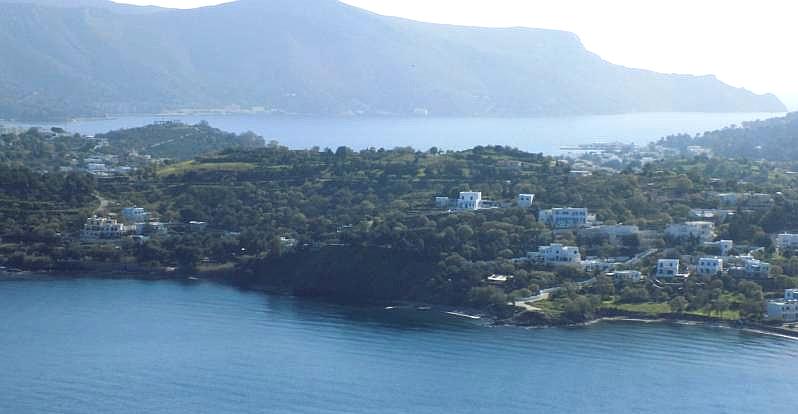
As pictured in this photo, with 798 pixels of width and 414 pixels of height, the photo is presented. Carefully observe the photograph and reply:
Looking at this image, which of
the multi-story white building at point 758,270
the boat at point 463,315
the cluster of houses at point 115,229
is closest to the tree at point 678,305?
the multi-story white building at point 758,270

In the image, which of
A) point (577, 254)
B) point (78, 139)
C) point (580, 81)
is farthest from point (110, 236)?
point (580, 81)

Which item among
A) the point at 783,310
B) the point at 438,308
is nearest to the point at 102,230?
the point at 438,308

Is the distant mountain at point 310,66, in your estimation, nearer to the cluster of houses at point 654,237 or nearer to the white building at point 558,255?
the cluster of houses at point 654,237

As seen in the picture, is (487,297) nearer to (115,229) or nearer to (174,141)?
(115,229)

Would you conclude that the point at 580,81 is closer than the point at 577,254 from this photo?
A: No

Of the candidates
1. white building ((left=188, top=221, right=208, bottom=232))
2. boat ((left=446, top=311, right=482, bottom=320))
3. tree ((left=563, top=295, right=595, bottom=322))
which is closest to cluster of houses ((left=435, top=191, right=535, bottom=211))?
white building ((left=188, top=221, right=208, bottom=232))

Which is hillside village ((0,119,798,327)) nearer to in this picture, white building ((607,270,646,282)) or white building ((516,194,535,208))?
white building ((607,270,646,282))

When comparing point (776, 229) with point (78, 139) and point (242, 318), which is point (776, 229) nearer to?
point (242, 318)

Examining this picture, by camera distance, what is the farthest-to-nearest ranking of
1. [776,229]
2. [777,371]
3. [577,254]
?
[776,229] < [577,254] < [777,371]
